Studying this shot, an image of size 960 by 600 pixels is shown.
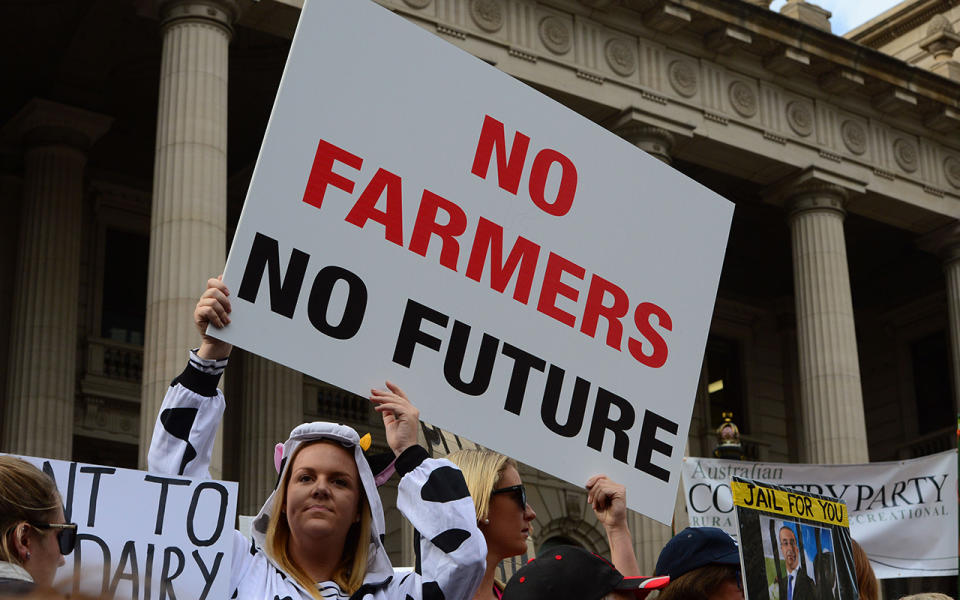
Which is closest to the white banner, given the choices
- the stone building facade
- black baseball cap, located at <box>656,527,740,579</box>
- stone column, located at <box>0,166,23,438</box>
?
the stone building facade

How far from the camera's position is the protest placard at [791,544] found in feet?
15.7

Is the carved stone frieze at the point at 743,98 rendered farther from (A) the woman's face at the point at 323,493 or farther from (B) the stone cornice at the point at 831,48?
(A) the woman's face at the point at 323,493

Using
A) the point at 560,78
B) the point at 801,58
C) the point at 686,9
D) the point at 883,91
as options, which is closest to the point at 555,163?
the point at 560,78

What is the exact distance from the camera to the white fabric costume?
154 inches

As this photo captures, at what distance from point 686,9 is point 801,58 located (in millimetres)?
2569

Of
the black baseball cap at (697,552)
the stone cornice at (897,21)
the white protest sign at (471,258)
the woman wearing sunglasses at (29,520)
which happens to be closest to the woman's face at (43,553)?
the woman wearing sunglasses at (29,520)

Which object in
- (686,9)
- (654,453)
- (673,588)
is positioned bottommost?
(673,588)

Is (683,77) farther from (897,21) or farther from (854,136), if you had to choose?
(897,21)

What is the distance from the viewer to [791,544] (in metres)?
5.07

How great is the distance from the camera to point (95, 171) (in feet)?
82.3

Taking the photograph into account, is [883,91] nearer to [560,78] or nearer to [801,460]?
[560,78]

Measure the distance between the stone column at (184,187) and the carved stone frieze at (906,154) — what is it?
13.1m

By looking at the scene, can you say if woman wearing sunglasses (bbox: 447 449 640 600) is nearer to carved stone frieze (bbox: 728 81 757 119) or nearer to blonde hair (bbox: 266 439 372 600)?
blonde hair (bbox: 266 439 372 600)

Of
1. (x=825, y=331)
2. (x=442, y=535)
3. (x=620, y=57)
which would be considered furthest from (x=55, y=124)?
(x=442, y=535)
